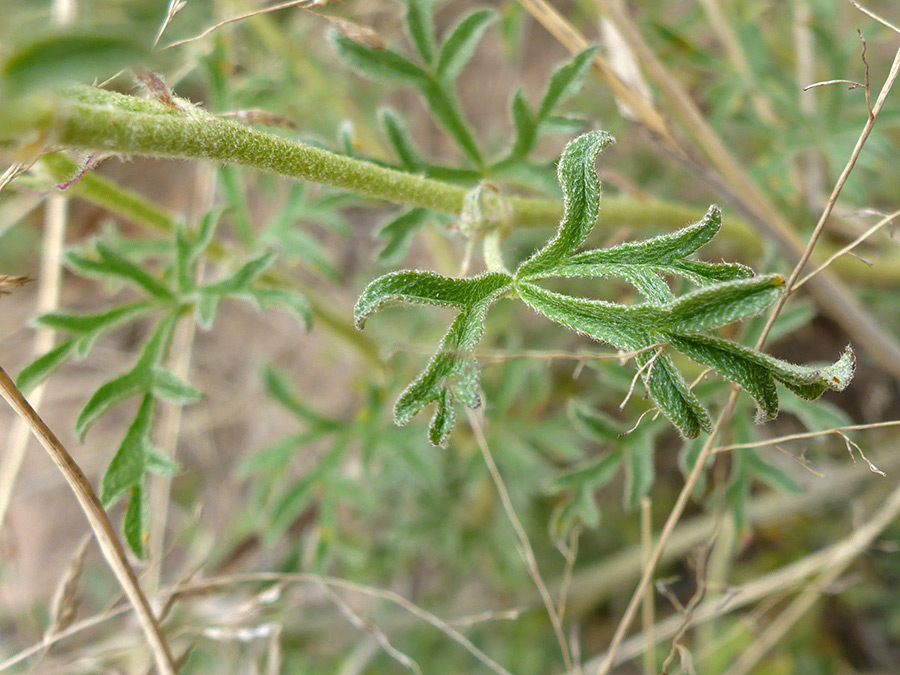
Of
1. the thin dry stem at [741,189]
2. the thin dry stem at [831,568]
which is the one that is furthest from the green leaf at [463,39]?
the thin dry stem at [831,568]

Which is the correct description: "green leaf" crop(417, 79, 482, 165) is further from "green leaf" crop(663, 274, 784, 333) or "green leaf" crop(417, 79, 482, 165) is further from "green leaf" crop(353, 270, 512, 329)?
"green leaf" crop(663, 274, 784, 333)

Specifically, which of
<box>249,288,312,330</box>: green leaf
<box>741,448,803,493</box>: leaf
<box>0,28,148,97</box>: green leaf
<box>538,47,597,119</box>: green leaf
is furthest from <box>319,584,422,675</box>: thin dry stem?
<box>0,28,148,97</box>: green leaf

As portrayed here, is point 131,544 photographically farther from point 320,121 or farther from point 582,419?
point 320,121

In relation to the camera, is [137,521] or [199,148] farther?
[137,521]

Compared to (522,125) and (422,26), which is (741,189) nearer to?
(522,125)

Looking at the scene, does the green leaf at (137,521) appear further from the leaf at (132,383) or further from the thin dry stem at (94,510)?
the leaf at (132,383)

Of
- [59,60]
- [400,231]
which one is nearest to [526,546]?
[400,231]

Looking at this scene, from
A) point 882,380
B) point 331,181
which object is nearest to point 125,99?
point 331,181
